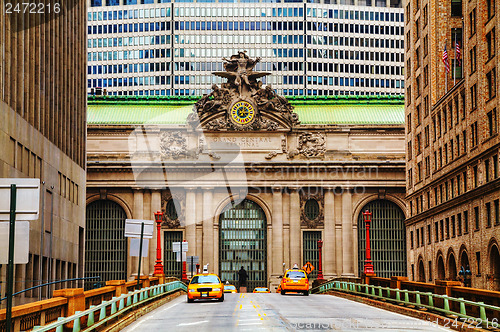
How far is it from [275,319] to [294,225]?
192ft

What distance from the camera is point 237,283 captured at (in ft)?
297

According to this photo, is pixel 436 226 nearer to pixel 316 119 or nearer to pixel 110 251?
pixel 316 119

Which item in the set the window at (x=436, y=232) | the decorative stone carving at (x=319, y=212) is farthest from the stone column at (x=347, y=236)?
the window at (x=436, y=232)

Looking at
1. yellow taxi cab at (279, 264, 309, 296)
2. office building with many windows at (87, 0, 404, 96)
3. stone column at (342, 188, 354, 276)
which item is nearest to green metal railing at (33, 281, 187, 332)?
yellow taxi cab at (279, 264, 309, 296)

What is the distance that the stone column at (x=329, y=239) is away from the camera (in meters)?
89.9

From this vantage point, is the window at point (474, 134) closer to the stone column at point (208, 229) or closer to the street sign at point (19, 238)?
the stone column at point (208, 229)

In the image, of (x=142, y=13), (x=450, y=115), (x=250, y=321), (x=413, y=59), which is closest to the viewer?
(x=250, y=321)

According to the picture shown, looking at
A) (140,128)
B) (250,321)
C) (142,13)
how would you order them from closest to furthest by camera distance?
(250,321), (140,128), (142,13)

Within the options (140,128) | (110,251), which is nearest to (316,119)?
(140,128)

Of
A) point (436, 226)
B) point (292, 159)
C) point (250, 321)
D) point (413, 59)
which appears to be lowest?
point (250, 321)

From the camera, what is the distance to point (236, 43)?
16000 cm

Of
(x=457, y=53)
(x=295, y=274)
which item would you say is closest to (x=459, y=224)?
(x=457, y=53)

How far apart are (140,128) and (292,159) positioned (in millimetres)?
16430

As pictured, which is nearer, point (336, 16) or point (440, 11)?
point (440, 11)
